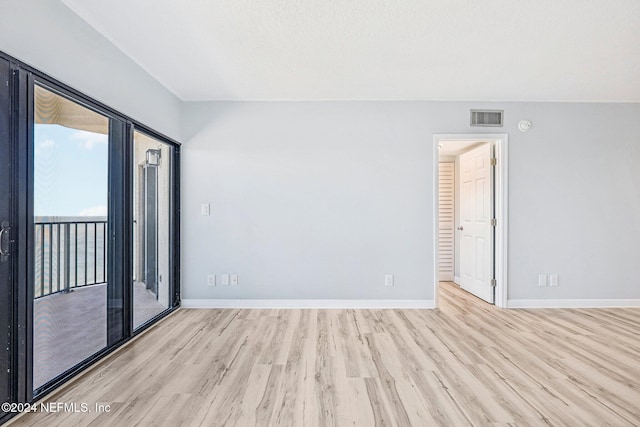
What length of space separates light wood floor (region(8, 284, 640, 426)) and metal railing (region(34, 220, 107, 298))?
701 millimetres

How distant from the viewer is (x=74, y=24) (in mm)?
2123

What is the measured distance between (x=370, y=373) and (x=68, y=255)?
2.27m

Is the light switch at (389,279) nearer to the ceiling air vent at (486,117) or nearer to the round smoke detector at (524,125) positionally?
the ceiling air vent at (486,117)

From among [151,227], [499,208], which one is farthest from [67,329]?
[499,208]

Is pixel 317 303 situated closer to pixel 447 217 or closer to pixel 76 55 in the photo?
pixel 447 217

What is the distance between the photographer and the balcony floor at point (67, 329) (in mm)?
1903

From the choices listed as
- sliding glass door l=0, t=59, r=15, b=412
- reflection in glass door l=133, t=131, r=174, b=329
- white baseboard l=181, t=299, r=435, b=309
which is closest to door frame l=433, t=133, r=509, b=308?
white baseboard l=181, t=299, r=435, b=309

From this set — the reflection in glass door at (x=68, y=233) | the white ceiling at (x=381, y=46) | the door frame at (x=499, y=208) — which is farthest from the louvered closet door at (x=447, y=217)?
the reflection in glass door at (x=68, y=233)

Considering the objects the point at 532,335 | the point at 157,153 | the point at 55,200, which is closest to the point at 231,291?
the point at 157,153

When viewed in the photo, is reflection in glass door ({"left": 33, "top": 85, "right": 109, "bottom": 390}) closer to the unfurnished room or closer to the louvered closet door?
the unfurnished room

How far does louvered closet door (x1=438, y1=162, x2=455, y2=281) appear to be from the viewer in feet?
17.4

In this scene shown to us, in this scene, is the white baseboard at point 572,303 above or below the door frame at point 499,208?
below

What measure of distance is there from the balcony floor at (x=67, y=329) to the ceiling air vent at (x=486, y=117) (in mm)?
4326

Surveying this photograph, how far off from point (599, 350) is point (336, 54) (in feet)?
11.3
